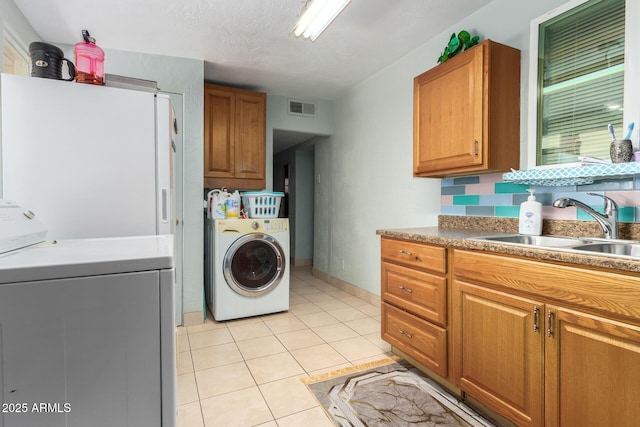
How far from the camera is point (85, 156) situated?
1327 millimetres

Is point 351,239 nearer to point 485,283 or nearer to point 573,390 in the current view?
point 485,283

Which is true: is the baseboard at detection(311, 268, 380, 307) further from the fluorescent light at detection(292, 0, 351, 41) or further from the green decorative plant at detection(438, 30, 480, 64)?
the fluorescent light at detection(292, 0, 351, 41)

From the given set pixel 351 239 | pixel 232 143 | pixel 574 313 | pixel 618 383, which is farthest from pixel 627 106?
pixel 232 143

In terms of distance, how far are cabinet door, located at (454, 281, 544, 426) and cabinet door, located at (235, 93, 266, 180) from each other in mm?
2438

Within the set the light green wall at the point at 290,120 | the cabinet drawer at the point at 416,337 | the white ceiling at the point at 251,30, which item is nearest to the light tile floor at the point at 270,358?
the cabinet drawer at the point at 416,337

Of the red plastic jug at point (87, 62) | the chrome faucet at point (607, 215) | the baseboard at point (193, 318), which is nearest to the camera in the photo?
the red plastic jug at point (87, 62)

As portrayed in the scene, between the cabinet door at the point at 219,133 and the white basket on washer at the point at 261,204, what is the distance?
1.36ft

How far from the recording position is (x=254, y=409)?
5.58 ft

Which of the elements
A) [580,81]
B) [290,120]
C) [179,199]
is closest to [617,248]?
[580,81]

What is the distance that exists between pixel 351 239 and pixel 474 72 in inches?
91.8

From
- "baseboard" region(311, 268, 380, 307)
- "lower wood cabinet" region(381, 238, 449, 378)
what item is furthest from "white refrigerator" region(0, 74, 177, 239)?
"baseboard" region(311, 268, 380, 307)

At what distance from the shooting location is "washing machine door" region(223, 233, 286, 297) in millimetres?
2971

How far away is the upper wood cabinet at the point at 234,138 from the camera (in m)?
3.27

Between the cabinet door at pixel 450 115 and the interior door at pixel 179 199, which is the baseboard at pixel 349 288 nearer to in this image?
the cabinet door at pixel 450 115
